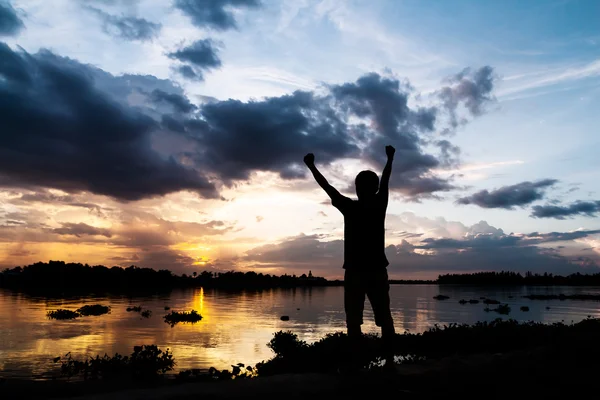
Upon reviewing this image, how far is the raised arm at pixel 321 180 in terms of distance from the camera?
624cm

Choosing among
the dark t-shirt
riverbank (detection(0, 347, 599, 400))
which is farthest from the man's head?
riverbank (detection(0, 347, 599, 400))

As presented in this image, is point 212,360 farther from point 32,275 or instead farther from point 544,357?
point 32,275

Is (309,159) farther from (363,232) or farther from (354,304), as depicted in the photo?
(354,304)

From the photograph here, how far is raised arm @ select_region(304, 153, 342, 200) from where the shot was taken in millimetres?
6238

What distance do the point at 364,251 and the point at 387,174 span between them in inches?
49.4

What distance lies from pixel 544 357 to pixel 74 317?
5043 centimetres

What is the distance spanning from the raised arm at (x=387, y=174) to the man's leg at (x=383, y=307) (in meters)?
1.23

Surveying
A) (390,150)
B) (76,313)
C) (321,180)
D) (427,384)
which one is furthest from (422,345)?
(76,313)

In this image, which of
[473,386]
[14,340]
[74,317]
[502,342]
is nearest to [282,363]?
[502,342]

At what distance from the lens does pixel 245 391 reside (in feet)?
15.8

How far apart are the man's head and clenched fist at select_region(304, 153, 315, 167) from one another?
723mm

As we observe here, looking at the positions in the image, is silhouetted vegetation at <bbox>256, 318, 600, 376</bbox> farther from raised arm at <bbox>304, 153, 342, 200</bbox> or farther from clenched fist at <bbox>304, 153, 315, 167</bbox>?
clenched fist at <bbox>304, 153, 315, 167</bbox>

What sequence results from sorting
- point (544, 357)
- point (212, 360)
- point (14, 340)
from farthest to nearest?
1. point (14, 340)
2. point (212, 360)
3. point (544, 357)

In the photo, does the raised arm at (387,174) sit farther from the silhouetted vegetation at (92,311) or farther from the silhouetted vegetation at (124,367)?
the silhouetted vegetation at (92,311)
